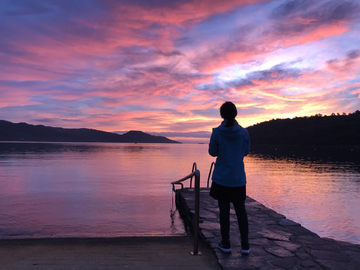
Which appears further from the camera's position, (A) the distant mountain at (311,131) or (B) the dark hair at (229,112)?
(A) the distant mountain at (311,131)

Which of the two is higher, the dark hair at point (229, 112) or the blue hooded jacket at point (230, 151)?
the dark hair at point (229, 112)

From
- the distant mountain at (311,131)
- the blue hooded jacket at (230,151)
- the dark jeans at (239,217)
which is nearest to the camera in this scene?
the blue hooded jacket at (230,151)

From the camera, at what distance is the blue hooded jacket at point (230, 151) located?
3.60 meters

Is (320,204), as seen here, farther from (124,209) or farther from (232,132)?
(232,132)

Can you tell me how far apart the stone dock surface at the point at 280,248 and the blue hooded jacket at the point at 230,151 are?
43.9 inches

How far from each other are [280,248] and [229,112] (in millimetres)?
2361

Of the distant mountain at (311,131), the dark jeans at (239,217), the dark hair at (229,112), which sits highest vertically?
the distant mountain at (311,131)

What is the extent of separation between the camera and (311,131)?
4889 inches

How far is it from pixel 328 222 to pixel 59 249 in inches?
370

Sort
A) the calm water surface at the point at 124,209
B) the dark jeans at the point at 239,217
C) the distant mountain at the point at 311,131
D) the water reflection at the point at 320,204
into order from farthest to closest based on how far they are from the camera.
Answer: the distant mountain at the point at 311,131 < the water reflection at the point at 320,204 < the calm water surface at the point at 124,209 < the dark jeans at the point at 239,217

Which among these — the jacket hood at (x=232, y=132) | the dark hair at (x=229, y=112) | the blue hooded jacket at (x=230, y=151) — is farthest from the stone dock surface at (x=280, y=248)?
the dark hair at (x=229, y=112)

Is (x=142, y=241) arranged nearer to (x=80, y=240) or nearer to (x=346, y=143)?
(x=80, y=240)

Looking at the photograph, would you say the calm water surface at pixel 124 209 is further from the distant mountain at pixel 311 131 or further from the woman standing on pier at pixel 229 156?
the distant mountain at pixel 311 131

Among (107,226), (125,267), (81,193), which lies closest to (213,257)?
(125,267)
